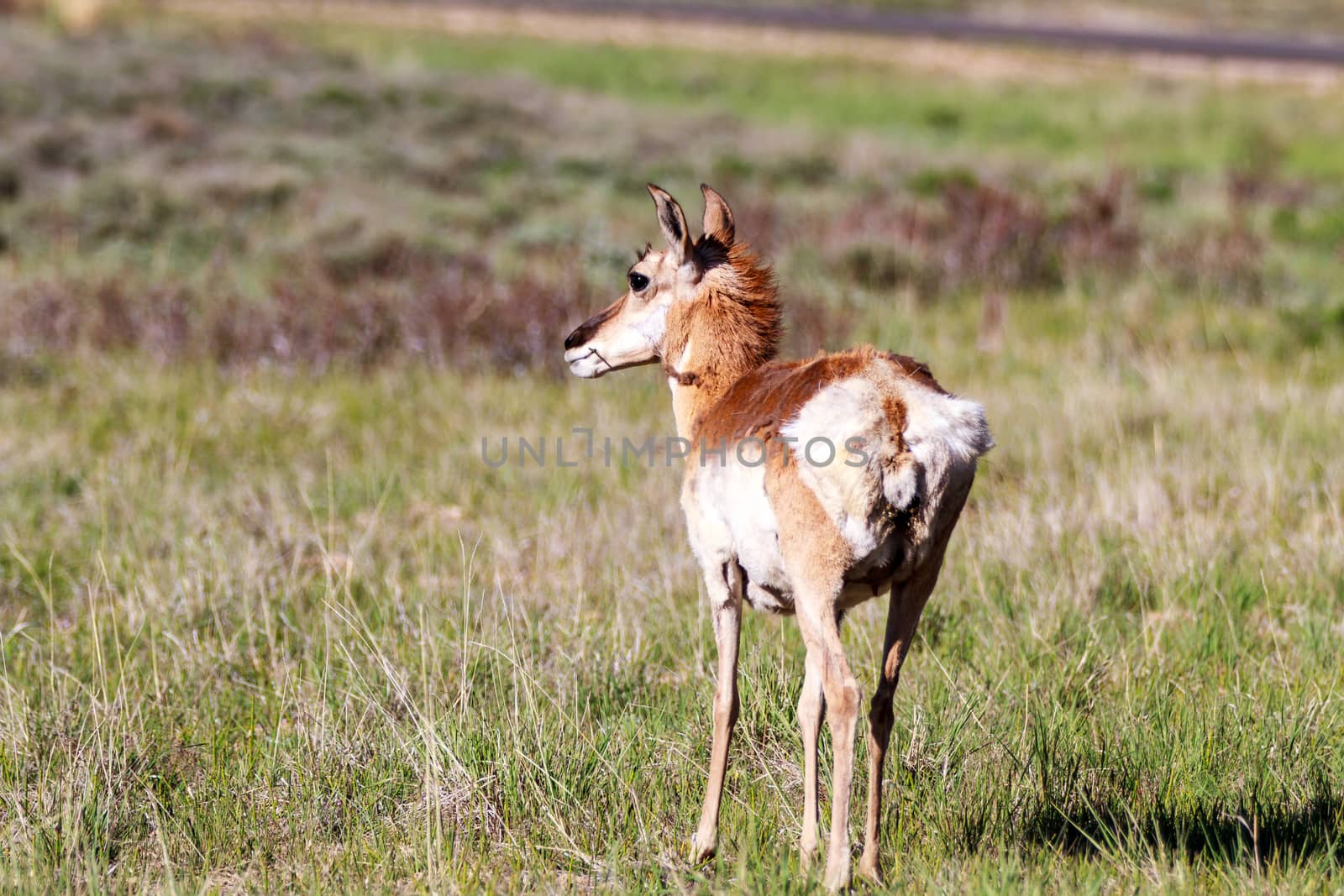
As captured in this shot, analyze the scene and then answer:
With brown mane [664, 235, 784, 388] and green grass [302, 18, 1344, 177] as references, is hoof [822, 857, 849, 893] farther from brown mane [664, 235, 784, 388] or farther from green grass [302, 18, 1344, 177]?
green grass [302, 18, 1344, 177]

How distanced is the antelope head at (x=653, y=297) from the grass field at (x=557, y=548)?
3.08 ft

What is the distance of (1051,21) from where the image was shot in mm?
63688

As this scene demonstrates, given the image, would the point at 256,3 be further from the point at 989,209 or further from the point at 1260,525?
the point at 1260,525

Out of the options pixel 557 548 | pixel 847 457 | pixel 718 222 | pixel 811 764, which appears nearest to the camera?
pixel 847 457

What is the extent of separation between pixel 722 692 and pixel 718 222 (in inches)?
58.9

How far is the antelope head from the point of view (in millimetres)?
4090

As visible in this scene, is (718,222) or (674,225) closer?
(674,225)

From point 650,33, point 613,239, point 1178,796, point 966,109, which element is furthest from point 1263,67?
point 1178,796

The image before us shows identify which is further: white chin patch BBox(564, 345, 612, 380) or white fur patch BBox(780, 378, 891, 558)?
white chin patch BBox(564, 345, 612, 380)

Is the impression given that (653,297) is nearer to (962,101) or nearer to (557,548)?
(557,548)

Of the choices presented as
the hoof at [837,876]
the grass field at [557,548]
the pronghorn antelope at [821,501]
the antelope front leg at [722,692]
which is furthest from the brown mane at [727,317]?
the hoof at [837,876]

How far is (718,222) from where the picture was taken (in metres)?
4.16

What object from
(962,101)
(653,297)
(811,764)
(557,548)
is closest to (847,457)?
(811,764)

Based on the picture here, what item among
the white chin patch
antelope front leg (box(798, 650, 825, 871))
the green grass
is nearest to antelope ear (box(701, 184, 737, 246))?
the white chin patch
